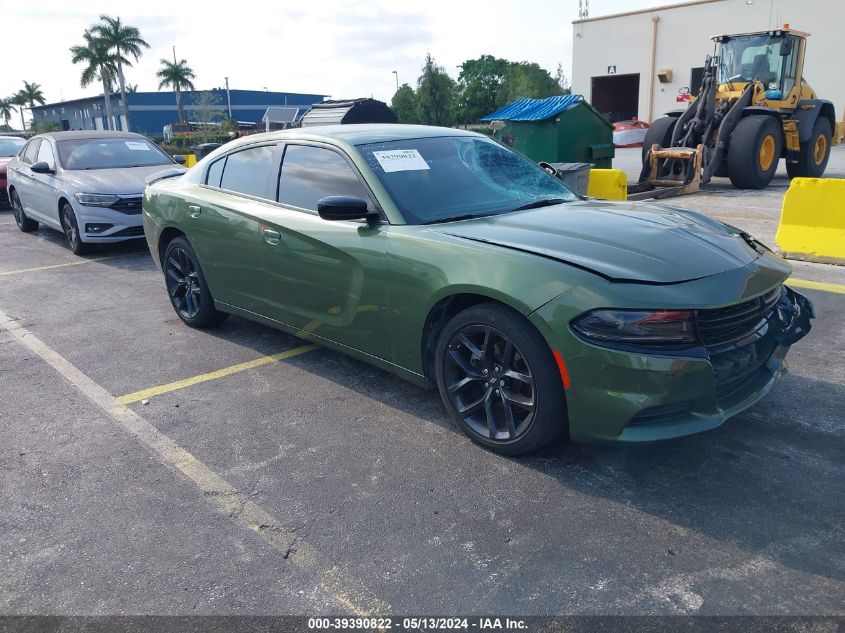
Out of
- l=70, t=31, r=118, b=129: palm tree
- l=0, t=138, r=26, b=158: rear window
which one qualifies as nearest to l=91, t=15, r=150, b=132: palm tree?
l=70, t=31, r=118, b=129: palm tree

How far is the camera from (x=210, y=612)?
7.97 ft

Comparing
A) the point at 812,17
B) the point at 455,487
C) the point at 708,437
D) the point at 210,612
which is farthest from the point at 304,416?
the point at 812,17

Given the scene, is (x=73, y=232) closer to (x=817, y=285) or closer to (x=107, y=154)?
(x=107, y=154)

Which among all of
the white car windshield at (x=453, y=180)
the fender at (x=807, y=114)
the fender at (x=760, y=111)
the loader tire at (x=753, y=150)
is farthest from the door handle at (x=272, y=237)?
the fender at (x=807, y=114)

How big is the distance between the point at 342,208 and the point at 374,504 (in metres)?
1.54

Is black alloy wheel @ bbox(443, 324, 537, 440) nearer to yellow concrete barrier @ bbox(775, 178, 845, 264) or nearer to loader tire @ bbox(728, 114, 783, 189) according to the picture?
yellow concrete barrier @ bbox(775, 178, 845, 264)

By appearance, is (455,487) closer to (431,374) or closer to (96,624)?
(431,374)

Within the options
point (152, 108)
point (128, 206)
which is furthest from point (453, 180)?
point (152, 108)

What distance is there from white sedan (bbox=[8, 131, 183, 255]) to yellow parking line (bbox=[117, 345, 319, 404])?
4805 millimetres

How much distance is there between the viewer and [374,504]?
120 inches

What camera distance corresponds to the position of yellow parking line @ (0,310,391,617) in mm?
Answer: 2492

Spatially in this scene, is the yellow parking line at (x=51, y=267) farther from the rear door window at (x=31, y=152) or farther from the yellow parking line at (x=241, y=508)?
the yellow parking line at (x=241, y=508)

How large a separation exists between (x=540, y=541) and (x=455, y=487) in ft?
1.74

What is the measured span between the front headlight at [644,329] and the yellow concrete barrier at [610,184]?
8.15 metres
